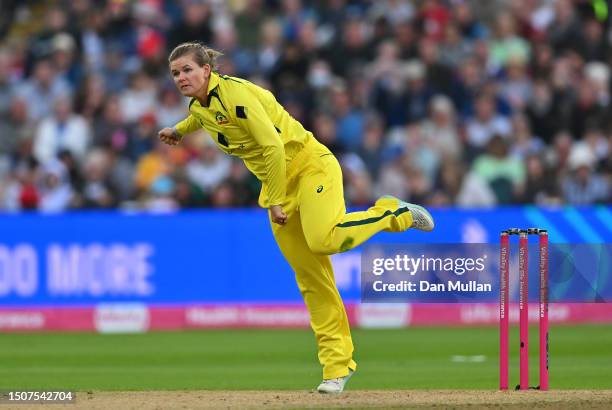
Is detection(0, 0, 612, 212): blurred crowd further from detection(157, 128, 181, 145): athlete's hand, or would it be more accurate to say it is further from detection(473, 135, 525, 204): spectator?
detection(157, 128, 181, 145): athlete's hand

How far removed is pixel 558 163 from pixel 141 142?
537 centimetres

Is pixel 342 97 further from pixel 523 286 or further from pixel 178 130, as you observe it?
pixel 523 286

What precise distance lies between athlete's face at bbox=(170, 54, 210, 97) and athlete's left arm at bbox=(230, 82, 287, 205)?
0.21 metres

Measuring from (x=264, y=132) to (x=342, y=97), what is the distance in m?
9.97

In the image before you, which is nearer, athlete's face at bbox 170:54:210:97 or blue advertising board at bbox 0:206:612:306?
athlete's face at bbox 170:54:210:97

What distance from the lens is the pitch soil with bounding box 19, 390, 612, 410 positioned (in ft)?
30.0

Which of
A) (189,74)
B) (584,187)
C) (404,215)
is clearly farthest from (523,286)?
(584,187)

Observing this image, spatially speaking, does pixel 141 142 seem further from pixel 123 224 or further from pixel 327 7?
pixel 327 7

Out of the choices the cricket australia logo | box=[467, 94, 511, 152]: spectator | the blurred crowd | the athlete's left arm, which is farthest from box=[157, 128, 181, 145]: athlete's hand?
box=[467, 94, 511, 152]: spectator

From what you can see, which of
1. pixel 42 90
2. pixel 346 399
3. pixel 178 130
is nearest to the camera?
pixel 346 399

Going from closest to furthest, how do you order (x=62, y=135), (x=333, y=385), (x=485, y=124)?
1. (x=333, y=385)
2. (x=62, y=135)
3. (x=485, y=124)

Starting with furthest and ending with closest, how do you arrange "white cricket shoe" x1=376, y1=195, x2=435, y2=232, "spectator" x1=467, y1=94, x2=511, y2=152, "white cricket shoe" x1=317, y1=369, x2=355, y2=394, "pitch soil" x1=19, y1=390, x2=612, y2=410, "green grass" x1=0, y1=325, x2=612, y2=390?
"spectator" x1=467, y1=94, x2=511, y2=152, "green grass" x1=0, y1=325, x2=612, y2=390, "white cricket shoe" x1=317, y1=369, x2=355, y2=394, "white cricket shoe" x1=376, y1=195, x2=435, y2=232, "pitch soil" x1=19, y1=390, x2=612, y2=410

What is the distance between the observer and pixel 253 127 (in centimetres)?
920

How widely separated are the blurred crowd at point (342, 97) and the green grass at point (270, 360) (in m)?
2.20
